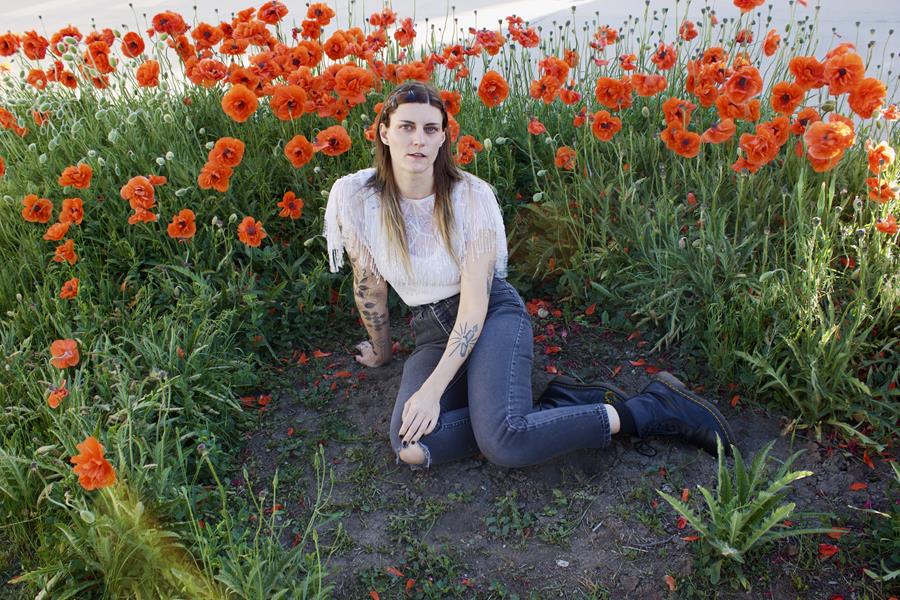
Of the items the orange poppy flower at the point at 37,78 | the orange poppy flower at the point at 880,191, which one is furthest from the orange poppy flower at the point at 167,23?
the orange poppy flower at the point at 880,191

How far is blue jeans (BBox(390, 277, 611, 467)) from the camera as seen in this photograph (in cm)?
231

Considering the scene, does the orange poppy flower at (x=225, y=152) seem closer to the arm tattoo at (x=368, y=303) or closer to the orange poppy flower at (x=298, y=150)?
the orange poppy flower at (x=298, y=150)

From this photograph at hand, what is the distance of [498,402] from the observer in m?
2.35

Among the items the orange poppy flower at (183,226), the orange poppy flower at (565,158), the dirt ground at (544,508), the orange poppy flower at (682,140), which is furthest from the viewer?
the orange poppy flower at (565,158)

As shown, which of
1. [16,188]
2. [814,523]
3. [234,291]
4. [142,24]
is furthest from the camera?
[142,24]

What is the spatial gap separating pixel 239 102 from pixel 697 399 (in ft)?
6.05

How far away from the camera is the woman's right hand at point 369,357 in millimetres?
2820

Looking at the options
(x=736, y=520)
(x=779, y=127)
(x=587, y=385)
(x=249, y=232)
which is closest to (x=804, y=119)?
(x=779, y=127)

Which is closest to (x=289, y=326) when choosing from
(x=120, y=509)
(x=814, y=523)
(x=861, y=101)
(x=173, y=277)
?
(x=173, y=277)

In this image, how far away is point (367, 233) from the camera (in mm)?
2572

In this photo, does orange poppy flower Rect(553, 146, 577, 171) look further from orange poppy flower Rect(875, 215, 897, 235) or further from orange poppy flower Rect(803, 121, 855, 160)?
orange poppy flower Rect(875, 215, 897, 235)

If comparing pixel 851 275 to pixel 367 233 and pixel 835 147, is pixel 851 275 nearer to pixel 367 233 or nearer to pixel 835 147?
pixel 835 147

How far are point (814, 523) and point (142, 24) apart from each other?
6.35 meters

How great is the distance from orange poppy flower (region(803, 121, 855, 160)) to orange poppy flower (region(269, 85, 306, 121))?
1.68 m
